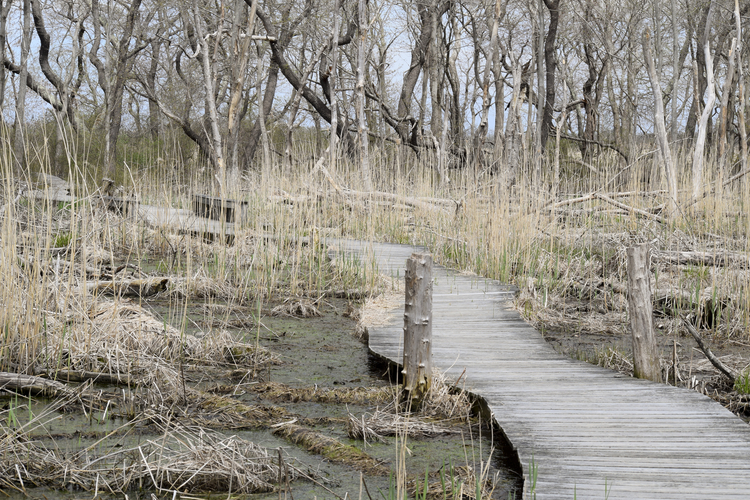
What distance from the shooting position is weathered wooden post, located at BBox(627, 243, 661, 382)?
3432 millimetres

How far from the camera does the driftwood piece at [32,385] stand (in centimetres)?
322

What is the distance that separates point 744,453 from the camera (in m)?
2.56

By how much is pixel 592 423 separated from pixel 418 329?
846mm

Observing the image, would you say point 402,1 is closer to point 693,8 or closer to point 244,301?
point 693,8

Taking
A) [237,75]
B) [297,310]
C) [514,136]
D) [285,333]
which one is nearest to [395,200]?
[514,136]

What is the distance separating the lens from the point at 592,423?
286 centimetres

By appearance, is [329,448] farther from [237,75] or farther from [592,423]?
[237,75]

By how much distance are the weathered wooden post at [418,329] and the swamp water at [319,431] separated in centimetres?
25

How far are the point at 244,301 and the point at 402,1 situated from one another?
9379mm

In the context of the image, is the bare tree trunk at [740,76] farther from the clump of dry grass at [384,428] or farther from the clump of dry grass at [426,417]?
the clump of dry grass at [384,428]

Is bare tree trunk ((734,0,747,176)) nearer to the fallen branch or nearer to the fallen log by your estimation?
the fallen branch

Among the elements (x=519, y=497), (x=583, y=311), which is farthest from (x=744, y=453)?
(x=583, y=311)

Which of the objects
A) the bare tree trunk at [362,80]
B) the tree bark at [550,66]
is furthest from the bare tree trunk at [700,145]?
the bare tree trunk at [362,80]

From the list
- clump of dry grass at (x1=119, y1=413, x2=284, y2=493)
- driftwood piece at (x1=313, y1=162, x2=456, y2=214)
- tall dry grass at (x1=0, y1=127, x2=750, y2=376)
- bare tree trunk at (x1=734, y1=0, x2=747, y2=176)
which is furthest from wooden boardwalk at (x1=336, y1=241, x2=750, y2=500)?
bare tree trunk at (x1=734, y1=0, x2=747, y2=176)
